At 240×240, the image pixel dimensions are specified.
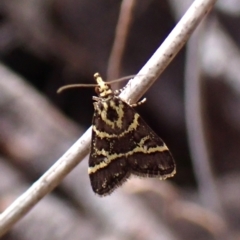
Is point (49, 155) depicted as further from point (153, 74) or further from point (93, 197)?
point (153, 74)

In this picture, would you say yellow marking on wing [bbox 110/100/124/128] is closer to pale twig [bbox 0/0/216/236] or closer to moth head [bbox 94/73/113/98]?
moth head [bbox 94/73/113/98]

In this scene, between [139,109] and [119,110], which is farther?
[139,109]

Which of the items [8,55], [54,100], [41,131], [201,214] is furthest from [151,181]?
[8,55]

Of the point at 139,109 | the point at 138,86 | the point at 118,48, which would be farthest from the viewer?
the point at 139,109

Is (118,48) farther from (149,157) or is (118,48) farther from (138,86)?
(138,86)

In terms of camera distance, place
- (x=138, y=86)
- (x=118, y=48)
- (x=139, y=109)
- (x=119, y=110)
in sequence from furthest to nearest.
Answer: (x=139, y=109) < (x=118, y=48) < (x=119, y=110) < (x=138, y=86)

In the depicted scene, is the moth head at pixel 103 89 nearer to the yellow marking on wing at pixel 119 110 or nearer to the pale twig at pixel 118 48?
the yellow marking on wing at pixel 119 110

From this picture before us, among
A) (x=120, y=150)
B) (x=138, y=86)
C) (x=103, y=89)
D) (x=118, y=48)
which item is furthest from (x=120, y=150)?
(x=118, y=48)
